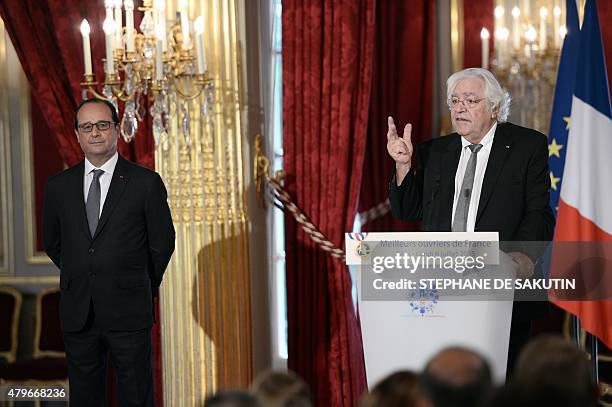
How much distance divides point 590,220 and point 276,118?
1884 mm

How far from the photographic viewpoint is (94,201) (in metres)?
3.62

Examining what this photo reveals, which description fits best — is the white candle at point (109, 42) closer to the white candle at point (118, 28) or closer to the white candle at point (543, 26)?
the white candle at point (118, 28)

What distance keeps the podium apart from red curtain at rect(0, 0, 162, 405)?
2.22 m

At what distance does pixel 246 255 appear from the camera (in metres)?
4.75

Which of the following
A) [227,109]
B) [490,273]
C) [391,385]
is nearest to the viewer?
[391,385]

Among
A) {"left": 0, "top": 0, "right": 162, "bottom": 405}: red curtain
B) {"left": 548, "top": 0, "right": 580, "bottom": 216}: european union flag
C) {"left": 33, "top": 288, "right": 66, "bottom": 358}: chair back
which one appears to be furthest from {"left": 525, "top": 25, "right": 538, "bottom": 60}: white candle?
{"left": 33, "top": 288, "right": 66, "bottom": 358}: chair back

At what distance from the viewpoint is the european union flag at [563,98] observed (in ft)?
14.9

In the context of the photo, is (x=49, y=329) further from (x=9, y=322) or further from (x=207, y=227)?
(x=207, y=227)

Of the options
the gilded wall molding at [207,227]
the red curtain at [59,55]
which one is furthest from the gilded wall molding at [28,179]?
the gilded wall molding at [207,227]

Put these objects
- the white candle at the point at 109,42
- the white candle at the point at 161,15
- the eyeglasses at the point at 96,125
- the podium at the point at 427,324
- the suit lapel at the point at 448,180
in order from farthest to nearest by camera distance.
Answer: the white candle at the point at 161,15, the white candle at the point at 109,42, the eyeglasses at the point at 96,125, the suit lapel at the point at 448,180, the podium at the point at 427,324

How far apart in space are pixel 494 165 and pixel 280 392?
8.06 ft

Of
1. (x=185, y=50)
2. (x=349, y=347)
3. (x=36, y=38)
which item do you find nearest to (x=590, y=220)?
(x=349, y=347)

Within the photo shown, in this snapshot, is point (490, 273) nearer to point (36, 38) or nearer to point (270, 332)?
point (270, 332)

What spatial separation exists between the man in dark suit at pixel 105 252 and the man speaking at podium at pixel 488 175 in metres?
1.09
